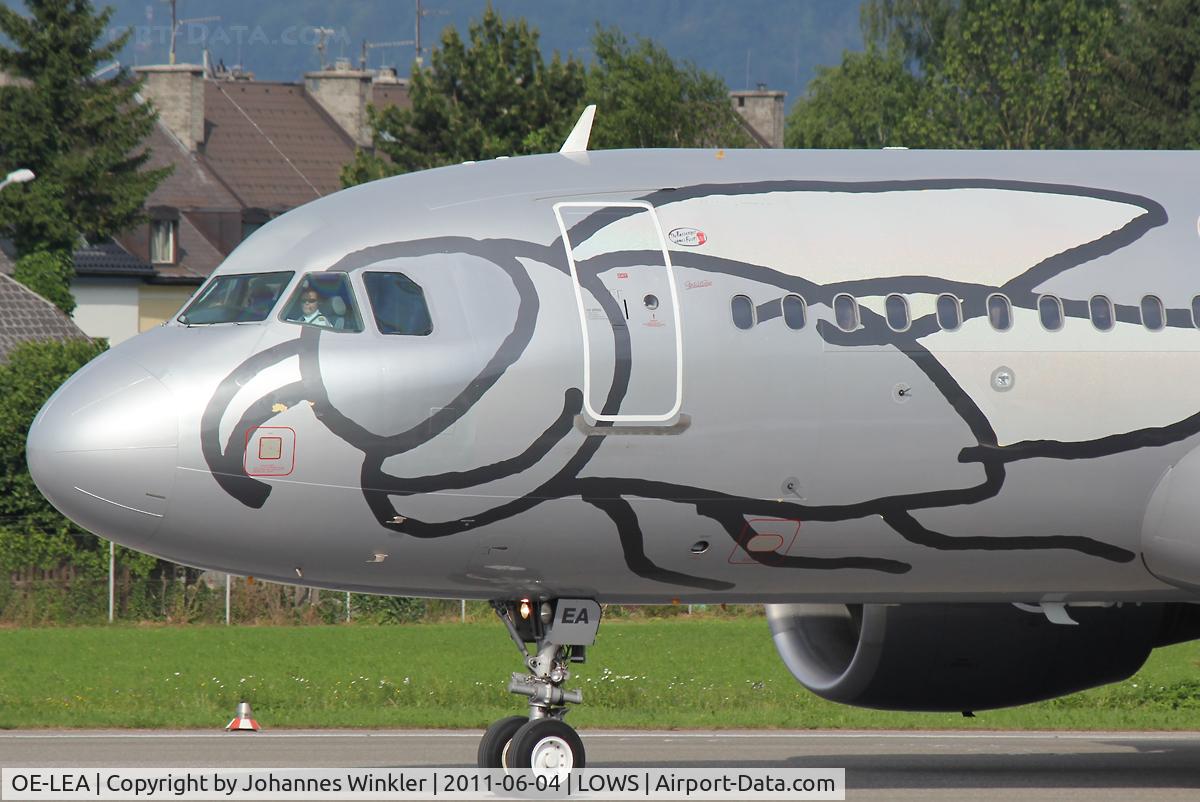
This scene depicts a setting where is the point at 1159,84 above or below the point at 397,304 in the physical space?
above

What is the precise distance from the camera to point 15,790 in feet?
51.7

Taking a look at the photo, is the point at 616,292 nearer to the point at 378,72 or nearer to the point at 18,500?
the point at 18,500

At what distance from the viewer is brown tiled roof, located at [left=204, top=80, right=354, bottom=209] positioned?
89.3 m

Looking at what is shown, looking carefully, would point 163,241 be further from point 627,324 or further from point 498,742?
point 627,324

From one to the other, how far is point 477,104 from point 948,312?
205 ft

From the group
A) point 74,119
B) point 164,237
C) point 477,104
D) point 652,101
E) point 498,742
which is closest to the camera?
point 498,742

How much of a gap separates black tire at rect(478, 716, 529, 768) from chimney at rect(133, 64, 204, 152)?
75.7 metres

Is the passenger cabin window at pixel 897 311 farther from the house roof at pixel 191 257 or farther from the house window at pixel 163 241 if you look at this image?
the house window at pixel 163 241

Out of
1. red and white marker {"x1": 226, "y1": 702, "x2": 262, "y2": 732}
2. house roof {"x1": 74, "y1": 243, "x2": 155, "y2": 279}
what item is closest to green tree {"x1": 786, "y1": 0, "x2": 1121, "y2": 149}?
house roof {"x1": 74, "y1": 243, "x2": 155, "y2": 279}

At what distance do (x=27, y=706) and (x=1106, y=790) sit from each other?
13.1 m

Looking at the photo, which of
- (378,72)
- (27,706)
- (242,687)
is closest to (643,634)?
(242,687)

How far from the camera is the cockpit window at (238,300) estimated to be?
14.6m

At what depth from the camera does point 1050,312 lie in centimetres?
1517

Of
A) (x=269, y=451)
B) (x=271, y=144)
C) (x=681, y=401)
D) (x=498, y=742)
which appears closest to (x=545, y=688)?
(x=498, y=742)
